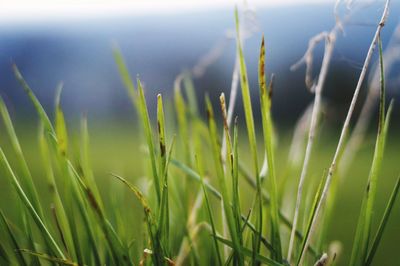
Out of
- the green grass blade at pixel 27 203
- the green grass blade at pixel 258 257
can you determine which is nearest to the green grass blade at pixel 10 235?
the green grass blade at pixel 27 203

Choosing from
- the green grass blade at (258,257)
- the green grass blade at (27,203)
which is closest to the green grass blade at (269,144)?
the green grass blade at (258,257)

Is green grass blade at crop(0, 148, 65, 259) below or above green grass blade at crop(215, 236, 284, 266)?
above

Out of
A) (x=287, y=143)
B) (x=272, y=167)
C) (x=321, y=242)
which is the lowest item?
(x=287, y=143)

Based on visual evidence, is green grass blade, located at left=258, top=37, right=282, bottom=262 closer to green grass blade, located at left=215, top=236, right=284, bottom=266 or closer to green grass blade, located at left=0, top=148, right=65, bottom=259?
green grass blade, located at left=215, top=236, right=284, bottom=266

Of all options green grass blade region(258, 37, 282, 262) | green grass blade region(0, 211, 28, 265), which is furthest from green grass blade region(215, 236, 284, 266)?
green grass blade region(0, 211, 28, 265)

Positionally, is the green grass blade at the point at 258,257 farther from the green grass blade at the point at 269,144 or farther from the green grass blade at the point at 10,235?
the green grass blade at the point at 10,235

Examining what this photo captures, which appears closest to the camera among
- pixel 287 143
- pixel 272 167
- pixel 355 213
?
pixel 272 167

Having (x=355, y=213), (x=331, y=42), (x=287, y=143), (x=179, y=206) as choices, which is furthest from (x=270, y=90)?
(x=287, y=143)

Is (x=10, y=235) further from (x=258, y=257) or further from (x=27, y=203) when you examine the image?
(x=258, y=257)

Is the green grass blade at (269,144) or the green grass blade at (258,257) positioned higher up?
the green grass blade at (269,144)

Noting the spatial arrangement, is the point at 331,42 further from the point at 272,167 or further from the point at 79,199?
the point at 79,199

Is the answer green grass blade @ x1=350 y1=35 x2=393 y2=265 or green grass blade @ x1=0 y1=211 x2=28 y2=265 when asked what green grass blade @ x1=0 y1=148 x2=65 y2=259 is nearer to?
green grass blade @ x1=0 y1=211 x2=28 y2=265
